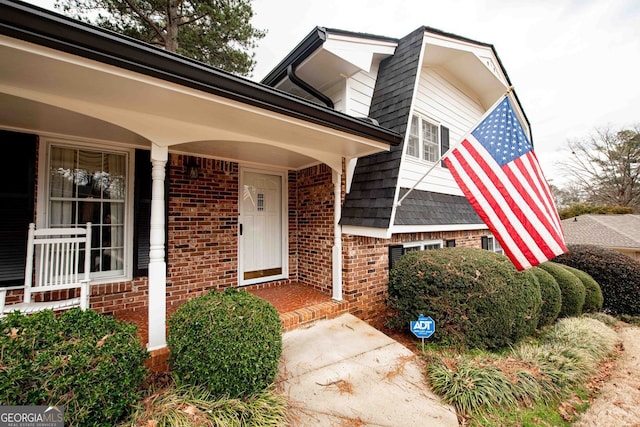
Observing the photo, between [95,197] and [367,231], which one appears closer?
[95,197]

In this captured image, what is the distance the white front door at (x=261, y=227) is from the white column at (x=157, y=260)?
1.98m

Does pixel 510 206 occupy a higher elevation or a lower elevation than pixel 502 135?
lower

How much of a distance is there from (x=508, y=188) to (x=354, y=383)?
2.83 metres

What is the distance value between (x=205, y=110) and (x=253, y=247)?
9.56 ft

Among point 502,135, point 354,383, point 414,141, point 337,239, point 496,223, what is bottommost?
point 354,383

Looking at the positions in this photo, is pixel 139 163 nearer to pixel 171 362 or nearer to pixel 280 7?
pixel 171 362

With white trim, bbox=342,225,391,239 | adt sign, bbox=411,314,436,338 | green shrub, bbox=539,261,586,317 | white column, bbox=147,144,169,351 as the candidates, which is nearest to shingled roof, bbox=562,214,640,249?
green shrub, bbox=539,261,586,317

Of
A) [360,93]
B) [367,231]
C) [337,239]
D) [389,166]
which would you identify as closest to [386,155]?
[389,166]

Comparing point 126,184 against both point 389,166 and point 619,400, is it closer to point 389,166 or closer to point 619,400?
point 389,166

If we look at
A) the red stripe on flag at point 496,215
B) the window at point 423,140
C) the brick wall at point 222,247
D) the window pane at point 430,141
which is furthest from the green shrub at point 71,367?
the window pane at point 430,141

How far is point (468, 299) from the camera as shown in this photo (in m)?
3.68

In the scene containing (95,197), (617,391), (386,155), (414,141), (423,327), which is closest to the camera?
(617,391)
